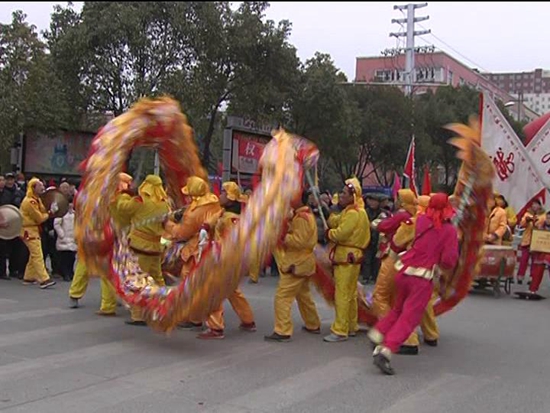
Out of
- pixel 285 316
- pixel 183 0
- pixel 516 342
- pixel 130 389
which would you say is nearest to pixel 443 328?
pixel 516 342

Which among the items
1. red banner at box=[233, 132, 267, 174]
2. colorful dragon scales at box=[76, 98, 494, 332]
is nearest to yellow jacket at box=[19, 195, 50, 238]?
colorful dragon scales at box=[76, 98, 494, 332]

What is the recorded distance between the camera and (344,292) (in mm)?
7469

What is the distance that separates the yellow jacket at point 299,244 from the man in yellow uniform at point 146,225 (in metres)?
1.53

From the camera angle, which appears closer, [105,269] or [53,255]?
[105,269]

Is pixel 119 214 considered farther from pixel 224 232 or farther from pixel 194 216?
pixel 224 232

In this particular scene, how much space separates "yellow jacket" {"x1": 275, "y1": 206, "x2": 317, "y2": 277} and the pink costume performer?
114 cm

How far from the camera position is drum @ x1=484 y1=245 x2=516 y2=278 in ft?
36.9

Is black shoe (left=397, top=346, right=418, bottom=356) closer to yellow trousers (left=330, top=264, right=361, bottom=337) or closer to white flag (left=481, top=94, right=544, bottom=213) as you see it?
yellow trousers (left=330, top=264, right=361, bottom=337)

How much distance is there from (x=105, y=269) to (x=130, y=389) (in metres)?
2.29

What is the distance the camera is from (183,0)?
6094 mm

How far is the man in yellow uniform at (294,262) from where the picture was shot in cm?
728

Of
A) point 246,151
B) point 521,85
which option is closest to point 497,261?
point 246,151

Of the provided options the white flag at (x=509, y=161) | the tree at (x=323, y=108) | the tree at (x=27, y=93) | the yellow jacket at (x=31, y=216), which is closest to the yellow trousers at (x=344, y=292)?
the white flag at (x=509, y=161)

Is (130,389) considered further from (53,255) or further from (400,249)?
(53,255)
